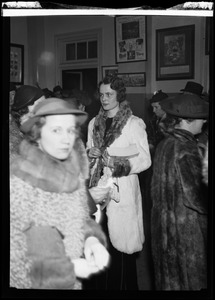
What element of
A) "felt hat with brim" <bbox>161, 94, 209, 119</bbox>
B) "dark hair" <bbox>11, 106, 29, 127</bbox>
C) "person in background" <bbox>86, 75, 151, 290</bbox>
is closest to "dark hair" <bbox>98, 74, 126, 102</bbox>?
"person in background" <bbox>86, 75, 151, 290</bbox>

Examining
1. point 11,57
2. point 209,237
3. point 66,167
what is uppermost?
point 11,57

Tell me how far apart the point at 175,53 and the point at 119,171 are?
0.72 m

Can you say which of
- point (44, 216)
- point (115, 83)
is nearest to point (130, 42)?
point (115, 83)

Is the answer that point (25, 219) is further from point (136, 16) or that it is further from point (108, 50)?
point (136, 16)

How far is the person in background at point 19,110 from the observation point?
265 centimetres

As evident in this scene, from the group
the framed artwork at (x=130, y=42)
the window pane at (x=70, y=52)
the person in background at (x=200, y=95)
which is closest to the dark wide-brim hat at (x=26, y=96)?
the window pane at (x=70, y=52)

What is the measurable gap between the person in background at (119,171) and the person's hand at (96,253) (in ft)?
0.12

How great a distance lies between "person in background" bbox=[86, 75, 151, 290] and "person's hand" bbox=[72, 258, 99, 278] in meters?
0.06

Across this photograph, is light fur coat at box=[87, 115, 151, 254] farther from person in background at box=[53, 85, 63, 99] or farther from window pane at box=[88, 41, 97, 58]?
window pane at box=[88, 41, 97, 58]

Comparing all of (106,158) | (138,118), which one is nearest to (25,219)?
(106,158)

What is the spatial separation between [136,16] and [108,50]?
0.78ft

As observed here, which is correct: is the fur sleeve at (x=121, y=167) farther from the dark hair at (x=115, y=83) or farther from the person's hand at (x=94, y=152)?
the dark hair at (x=115, y=83)

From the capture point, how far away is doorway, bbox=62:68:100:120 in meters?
2.69

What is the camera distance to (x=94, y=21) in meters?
2.69
